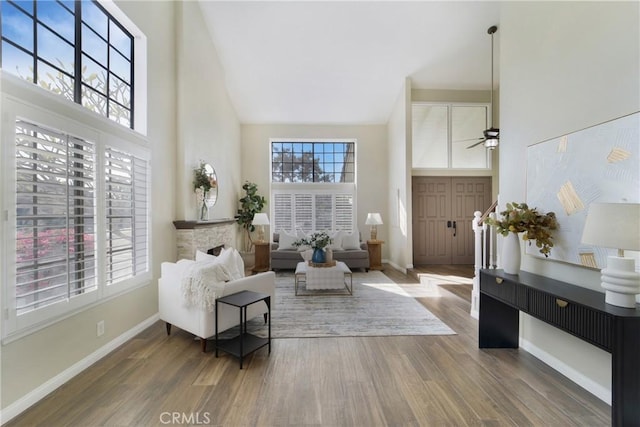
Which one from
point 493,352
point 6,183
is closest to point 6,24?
point 6,183

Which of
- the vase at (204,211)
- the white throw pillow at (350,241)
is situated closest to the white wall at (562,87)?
the white throw pillow at (350,241)

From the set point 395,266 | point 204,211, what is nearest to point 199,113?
point 204,211

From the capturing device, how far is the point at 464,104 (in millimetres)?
6039

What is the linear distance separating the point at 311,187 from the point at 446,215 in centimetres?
347

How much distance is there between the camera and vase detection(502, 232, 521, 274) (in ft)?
8.16

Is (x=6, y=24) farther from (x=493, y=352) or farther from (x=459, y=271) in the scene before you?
(x=459, y=271)

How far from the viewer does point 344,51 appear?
5.09 m

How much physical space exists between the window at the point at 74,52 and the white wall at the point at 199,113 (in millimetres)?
801

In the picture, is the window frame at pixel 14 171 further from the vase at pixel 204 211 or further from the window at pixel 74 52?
the vase at pixel 204 211

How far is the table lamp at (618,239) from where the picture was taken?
149 cm

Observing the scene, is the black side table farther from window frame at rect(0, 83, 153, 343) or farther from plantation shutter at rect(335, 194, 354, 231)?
plantation shutter at rect(335, 194, 354, 231)

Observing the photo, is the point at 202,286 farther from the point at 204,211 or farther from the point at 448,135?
the point at 448,135

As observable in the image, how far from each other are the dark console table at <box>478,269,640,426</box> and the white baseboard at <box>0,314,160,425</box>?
11.9ft

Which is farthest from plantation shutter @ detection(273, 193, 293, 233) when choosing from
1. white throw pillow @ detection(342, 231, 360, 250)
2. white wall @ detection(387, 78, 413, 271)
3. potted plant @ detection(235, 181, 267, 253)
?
white wall @ detection(387, 78, 413, 271)
